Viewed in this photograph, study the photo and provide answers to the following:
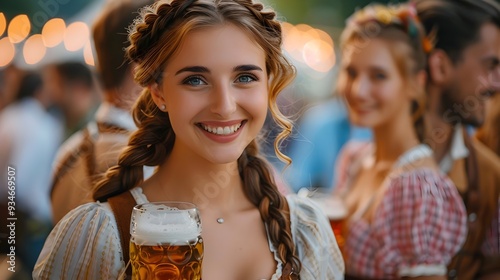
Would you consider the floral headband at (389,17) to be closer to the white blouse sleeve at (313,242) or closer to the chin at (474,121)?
the chin at (474,121)

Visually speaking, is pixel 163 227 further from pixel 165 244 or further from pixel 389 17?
pixel 389 17

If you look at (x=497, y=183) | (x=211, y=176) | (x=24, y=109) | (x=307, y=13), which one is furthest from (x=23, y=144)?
(x=497, y=183)

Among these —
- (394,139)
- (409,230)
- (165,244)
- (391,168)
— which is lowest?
(409,230)

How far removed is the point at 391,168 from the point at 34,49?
1.55 meters

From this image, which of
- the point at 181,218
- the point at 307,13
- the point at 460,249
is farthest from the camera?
the point at 460,249

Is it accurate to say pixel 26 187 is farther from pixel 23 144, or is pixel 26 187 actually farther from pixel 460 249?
pixel 460 249

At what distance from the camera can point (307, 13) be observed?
265 cm

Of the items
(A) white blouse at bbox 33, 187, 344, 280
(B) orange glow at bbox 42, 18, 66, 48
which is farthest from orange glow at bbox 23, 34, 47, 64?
(A) white blouse at bbox 33, 187, 344, 280

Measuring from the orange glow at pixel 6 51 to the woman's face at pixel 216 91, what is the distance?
0.63m

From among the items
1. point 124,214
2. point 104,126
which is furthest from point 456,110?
point 124,214

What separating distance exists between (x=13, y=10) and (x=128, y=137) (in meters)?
0.54

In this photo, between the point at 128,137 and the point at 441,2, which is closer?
the point at 128,137

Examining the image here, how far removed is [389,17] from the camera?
2857 millimetres

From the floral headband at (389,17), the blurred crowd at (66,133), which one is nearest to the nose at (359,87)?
the floral headband at (389,17)
